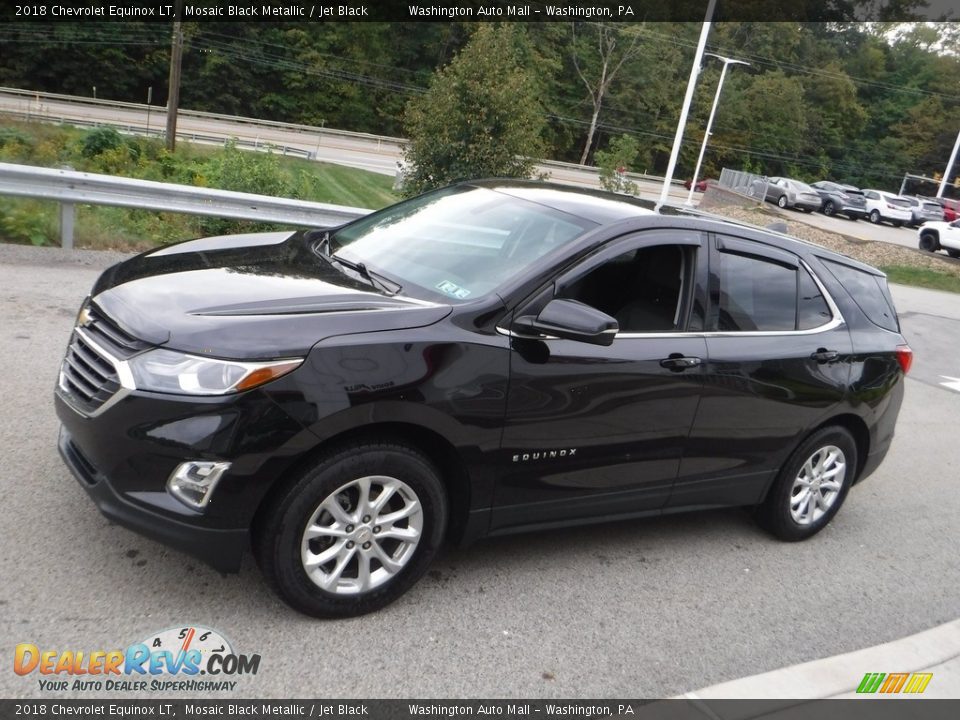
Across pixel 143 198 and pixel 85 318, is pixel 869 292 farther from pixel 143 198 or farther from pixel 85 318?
pixel 143 198

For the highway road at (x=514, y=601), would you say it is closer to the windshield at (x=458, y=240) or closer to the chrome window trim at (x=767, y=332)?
the chrome window trim at (x=767, y=332)

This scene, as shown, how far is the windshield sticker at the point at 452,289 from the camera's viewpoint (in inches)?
152

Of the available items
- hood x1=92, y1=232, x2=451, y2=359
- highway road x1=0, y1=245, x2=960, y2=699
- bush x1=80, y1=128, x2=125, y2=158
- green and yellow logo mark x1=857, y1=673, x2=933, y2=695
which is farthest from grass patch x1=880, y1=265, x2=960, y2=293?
bush x1=80, y1=128, x2=125, y2=158

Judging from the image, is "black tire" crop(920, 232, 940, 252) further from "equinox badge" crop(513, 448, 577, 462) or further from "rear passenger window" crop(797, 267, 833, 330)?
"equinox badge" crop(513, 448, 577, 462)

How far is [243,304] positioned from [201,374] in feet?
1.40

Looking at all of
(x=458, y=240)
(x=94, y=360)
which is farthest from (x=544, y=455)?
(x=94, y=360)

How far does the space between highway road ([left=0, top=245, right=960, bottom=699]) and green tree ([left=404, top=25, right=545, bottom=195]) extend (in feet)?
40.9

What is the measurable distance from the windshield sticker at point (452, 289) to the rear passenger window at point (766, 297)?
1.42m

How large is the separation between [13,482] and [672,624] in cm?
317

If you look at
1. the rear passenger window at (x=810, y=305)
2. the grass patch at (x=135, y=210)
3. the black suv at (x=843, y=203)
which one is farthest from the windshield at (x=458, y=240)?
the black suv at (x=843, y=203)

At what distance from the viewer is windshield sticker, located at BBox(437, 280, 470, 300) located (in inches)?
152

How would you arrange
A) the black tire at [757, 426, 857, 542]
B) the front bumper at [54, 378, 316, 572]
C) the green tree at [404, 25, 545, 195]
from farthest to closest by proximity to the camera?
the green tree at [404, 25, 545, 195] < the black tire at [757, 426, 857, 542] < the front bumper at [54, 378, 316, 572]

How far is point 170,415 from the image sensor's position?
317cm

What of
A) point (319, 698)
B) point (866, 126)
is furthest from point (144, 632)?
point (866, 126)
